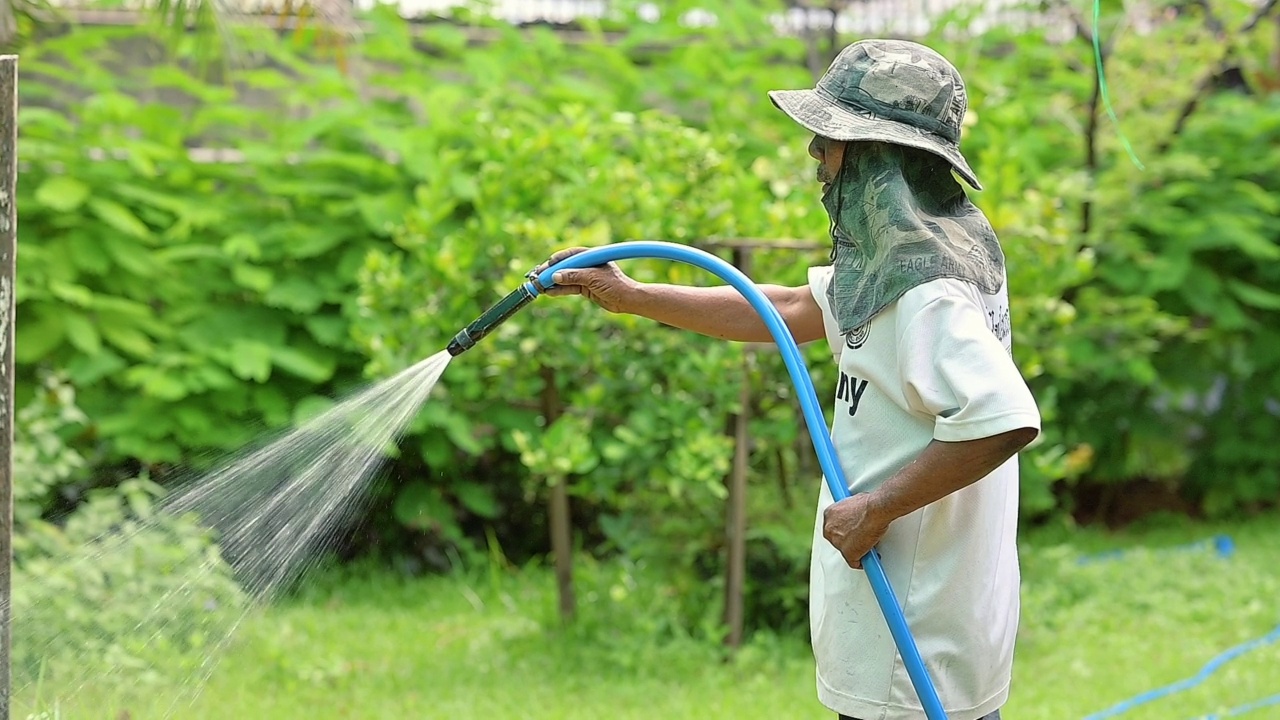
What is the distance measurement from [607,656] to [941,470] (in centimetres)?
290

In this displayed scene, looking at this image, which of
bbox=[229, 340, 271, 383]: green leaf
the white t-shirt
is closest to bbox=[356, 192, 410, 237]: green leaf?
bbox=[229, 340, 271, 383]: green leaf

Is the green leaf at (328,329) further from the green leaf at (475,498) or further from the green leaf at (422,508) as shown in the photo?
the green leaf at (475,498)

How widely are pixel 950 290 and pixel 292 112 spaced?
17.2 feet

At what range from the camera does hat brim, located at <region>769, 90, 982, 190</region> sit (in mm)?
2221

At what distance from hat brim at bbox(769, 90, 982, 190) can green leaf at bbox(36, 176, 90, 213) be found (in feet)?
13.3

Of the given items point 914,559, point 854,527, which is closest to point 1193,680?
point 914,559

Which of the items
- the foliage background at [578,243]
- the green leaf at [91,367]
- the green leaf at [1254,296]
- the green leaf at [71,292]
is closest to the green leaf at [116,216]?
the foliage background at [578,243]

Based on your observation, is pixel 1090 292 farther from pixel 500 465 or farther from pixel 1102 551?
pixel 500 465

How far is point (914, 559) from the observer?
7.67 feet

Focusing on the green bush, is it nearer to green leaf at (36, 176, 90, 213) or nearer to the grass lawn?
the grass lawn

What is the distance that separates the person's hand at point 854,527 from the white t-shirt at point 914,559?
0.30 ft

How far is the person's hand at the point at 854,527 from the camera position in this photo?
2.24 meters

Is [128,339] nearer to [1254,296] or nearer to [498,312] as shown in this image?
[498,312]

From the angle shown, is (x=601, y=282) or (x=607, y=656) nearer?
(x=601, y=282)
